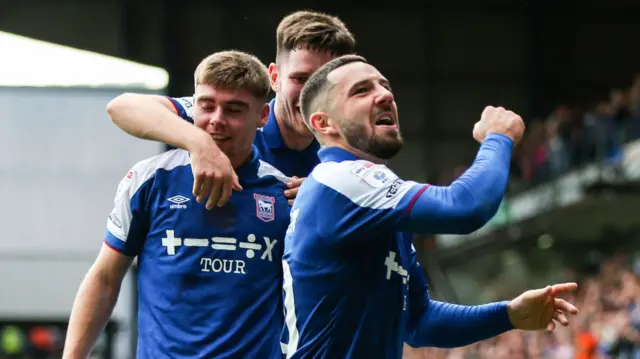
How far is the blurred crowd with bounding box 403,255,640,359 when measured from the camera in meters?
11.0

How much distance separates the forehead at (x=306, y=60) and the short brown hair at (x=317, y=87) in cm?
47

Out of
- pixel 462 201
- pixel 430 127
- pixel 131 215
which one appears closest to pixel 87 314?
pixel 131 215

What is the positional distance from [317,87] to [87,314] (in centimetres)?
108

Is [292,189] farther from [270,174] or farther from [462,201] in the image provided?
[462,201]

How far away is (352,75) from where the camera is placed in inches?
148

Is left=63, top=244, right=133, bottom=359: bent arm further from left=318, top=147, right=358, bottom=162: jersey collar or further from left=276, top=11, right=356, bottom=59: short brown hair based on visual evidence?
left=276, top=11, right=356, bottom=59: short brown hair

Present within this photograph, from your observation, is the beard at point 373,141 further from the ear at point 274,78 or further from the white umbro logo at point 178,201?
the ear at point 274,78

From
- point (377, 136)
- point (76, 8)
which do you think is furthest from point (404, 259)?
point (76, 8)

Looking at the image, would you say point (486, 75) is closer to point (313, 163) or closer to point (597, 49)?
point (597, 49)

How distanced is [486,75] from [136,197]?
2290 centimetres

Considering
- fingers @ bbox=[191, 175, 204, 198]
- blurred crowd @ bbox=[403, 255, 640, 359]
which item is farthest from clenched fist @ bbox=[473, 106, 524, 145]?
blurred crowd @ bbox=[403, 255, 640, 359]

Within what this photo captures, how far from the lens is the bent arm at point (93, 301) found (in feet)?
13.3

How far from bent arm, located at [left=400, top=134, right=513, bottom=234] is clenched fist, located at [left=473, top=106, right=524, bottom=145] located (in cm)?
12

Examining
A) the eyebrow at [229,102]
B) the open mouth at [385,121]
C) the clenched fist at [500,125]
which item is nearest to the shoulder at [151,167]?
the eyebrow at [229,102]
